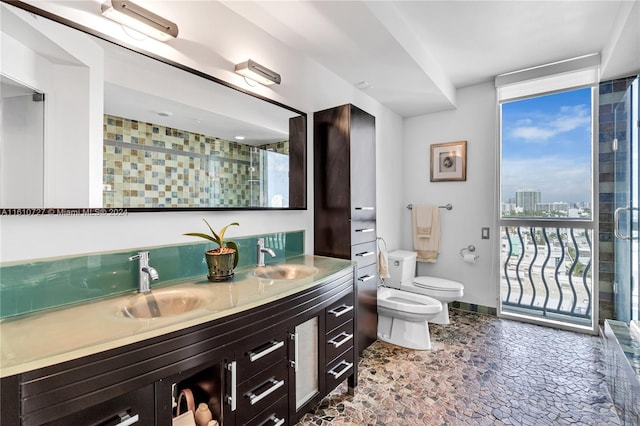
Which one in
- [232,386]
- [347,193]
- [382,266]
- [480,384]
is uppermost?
[347,193]

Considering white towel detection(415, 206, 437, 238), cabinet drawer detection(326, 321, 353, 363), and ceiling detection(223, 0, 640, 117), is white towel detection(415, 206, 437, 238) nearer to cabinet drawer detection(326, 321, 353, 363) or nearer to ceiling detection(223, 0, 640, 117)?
ceiling detection(223, 0, 640, 117)

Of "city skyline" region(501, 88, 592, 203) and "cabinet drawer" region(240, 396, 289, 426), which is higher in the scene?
"city skyline" region(501, 88, 592, 203)

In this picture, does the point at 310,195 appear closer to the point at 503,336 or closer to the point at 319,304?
the point at 319,304

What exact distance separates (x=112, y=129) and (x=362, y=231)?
5.71 ft

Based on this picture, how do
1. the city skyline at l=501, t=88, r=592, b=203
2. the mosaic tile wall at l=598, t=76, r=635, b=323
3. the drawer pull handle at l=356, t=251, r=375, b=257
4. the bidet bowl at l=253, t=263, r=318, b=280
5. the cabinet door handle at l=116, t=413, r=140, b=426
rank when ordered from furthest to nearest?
the city skyline at l=501, t=88, r=592, b=203 < the mosaic tile wall at l=598, t=76, r=635, b=323 < the drawer pull handle at l=356, t=251, r=375, b=257 < the bidet bowl at l=253, t=263, r=318, b=280 < the cabinet door handle at l=116, t=413, r=140, b=426

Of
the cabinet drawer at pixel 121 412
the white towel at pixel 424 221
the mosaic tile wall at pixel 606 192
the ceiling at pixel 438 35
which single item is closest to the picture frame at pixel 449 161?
the white towel at pixel 424 221

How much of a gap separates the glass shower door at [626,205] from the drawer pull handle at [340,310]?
7.01 feet

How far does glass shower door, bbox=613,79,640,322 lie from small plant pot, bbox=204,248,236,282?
2770 millimetres

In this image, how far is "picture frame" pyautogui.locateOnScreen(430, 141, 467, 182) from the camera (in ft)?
11.0

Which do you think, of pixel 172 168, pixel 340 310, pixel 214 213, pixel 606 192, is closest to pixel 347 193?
pixel 340 310

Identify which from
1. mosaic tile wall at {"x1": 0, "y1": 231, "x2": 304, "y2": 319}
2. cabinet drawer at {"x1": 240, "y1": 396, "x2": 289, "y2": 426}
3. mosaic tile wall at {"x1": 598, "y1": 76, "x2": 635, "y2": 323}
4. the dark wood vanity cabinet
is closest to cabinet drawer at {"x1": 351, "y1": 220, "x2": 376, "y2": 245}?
the dark wood vanity cabinet

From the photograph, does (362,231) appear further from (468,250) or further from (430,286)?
(468,250)

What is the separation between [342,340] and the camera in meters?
1.83

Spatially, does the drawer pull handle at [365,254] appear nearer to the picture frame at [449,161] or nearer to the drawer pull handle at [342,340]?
the drawer pull handle at [342,340]
